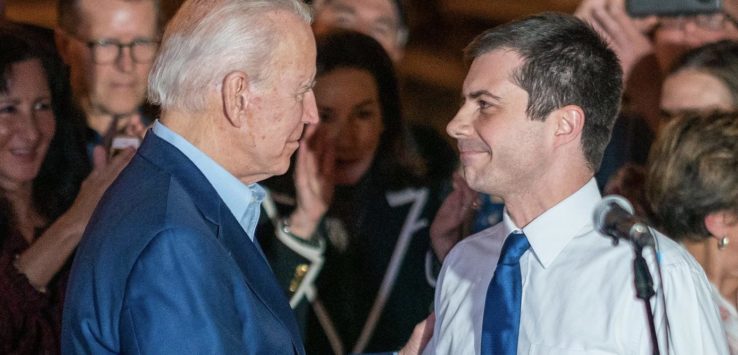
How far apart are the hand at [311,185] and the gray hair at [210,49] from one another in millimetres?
1525

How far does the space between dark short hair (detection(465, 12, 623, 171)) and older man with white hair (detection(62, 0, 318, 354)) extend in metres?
0.41

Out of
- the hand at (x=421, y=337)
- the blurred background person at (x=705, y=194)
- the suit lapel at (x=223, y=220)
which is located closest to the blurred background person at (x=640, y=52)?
the blurred background person at (x=705, y=194)

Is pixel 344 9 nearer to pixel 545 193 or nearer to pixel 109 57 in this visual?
pixel 109 57

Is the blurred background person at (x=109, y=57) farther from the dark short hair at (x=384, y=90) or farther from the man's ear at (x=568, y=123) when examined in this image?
the man's ear at (x=568, y=123)

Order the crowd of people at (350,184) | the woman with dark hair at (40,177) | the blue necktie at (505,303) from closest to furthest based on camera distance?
the crowd of people at (350,184), the blue necktie at (505,303), the woman with dark hair at (40,177)

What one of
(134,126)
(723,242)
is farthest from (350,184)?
(723,242)

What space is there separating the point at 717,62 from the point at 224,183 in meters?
1.83

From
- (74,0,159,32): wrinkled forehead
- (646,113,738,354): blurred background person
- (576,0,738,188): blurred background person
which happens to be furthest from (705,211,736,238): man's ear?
(74,0,159,32): wrinkled forehead

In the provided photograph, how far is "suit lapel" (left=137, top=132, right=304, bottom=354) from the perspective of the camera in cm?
172

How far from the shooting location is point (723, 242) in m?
2.72

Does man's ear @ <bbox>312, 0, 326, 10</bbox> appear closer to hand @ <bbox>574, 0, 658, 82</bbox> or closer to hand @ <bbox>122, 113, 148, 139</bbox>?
hand @ <bbox>122, 113, 148, 139</bbox>

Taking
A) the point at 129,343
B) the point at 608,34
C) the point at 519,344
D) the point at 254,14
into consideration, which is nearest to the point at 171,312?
the point at 129,343

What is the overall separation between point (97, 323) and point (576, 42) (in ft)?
3.18

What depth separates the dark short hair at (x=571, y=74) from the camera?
2.03 meters
